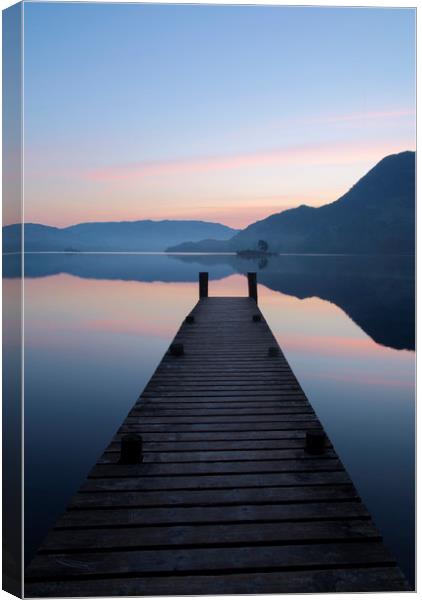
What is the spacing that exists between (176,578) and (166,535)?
395 millimetres

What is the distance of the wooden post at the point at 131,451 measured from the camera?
438 cm

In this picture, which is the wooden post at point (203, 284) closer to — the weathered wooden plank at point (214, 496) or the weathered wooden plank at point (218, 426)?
the weathered wooden plank at point (218, 426)

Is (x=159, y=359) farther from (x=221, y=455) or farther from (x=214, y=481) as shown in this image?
(x=214, y=481)

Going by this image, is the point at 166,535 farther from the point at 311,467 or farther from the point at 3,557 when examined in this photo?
the point at 311,467

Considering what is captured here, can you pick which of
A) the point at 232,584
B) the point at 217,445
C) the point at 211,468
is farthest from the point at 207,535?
the point at 217,445

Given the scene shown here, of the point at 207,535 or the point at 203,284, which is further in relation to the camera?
the point at 203,284

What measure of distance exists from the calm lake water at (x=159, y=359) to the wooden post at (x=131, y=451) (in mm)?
1761

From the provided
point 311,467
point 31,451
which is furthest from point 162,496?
point 31,451

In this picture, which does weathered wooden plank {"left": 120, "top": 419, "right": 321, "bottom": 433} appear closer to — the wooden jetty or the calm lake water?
the wooden jetty

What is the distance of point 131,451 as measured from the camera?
4.38 m

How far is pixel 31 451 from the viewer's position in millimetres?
8414

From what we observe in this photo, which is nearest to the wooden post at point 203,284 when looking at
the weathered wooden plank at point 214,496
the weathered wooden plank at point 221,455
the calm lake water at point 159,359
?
the calm lake water at point 159,359

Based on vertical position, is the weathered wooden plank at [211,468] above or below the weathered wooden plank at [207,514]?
above

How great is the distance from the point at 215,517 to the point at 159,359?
12915mm
